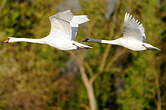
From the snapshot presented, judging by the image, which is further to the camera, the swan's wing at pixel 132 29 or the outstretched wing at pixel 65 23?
the swan's wing at pixel 132 29

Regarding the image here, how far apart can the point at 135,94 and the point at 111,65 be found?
2.37 m

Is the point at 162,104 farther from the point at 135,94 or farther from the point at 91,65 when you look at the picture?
the point at 91,65

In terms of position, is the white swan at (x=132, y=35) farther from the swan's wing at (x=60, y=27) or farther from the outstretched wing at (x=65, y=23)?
the swan's wing at (x=60, y=27)

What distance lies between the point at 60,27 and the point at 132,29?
6.80 ft

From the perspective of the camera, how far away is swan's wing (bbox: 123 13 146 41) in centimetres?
2655

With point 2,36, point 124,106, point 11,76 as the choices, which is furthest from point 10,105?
point 124,106

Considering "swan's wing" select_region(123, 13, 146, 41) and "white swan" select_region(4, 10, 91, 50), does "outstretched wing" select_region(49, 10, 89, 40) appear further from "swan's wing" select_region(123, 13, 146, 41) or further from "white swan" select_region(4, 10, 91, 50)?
"swan's wing" select_region(123, 13, 146, 41)

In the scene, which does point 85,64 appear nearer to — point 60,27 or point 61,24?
point 60,27

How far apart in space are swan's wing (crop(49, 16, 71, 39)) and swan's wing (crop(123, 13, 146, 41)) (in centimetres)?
166

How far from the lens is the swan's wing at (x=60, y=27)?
84.0 feet

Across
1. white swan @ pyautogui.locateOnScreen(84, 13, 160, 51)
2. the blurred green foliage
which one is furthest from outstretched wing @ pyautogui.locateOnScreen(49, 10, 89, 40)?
the blurred green foliage

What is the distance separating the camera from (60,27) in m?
25.9

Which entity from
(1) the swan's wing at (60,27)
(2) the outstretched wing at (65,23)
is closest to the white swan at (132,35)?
(2) the outstretched wing at (65,23)

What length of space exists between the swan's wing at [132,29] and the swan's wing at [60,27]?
65.5 inches
